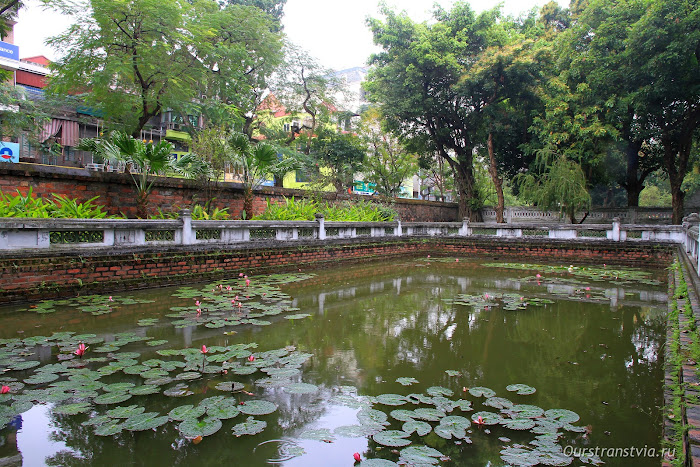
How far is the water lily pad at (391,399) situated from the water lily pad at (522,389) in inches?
32.3

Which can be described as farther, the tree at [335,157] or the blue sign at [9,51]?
the tree at [335,157]

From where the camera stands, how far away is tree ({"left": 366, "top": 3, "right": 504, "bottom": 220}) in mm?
15984

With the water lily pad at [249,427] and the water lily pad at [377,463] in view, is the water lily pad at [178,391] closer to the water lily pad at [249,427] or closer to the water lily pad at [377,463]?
the water lily pad at [249,427]

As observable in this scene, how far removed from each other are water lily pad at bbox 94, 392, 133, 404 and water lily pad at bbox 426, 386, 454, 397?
199cm

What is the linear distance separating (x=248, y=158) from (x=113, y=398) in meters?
7.21

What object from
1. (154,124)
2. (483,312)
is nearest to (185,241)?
(483,312)

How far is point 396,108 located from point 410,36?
286cm

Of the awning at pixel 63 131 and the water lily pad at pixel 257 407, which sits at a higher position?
the awning at pixel 63 131

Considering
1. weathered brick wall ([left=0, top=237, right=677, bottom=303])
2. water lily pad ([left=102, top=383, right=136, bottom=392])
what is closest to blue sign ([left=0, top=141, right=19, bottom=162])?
weathered brick wall ([left=0, top=237, right=677, bottom=303])

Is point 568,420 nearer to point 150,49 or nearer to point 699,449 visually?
point 699,449

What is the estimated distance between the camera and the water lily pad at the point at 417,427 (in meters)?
2.29

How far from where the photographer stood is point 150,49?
9539mm

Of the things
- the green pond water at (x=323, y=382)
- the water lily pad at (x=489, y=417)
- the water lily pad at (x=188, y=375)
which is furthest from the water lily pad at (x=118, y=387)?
the water lily pad at (x=489, y=417)

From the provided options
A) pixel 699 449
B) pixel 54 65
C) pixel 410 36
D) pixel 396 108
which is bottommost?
pixel 699 449
